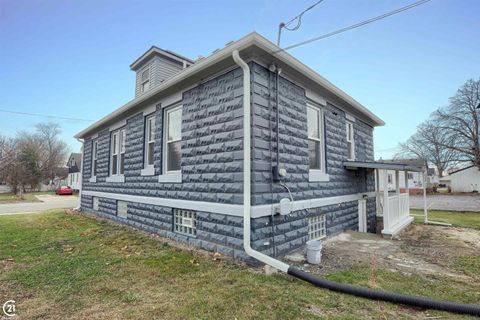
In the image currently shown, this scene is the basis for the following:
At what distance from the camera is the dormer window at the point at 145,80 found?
1071 cm

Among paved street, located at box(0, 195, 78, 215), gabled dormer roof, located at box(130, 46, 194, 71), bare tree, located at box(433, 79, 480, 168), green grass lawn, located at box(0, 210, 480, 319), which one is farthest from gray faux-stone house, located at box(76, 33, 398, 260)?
bare tree, located at box(433, 79, 480, 168)

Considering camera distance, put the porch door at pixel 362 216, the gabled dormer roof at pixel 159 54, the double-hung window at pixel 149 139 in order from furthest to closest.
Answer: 1. the gabled dormer roof at pixel 159 54
2. the porch door at pixel 362 216
3. the double-hung window at pixel 149 139

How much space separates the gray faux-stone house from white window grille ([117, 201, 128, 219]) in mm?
34

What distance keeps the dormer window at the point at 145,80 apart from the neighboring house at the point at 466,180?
1635 inches

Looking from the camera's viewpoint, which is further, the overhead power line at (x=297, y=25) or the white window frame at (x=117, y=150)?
the white window frame at (x=117, y=150)

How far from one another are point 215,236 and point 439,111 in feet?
137

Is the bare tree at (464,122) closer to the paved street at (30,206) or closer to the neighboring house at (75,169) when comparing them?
the paved street at (30,206)

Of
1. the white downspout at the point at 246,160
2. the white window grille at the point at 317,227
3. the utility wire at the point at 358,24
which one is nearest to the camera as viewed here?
the utility wire at the point at 358,24

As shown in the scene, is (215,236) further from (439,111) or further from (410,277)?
(439,111)

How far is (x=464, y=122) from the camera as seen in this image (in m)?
32.7

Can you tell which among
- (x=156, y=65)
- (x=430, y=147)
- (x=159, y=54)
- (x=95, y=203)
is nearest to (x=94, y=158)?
(x=95, y=203)

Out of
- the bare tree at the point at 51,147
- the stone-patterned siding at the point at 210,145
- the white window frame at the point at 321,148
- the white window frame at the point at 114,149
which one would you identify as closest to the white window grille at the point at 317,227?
the white window frame at the point at 321,148

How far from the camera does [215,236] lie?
484 cm

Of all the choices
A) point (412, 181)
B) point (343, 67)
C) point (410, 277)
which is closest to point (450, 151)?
point (412, 181)
